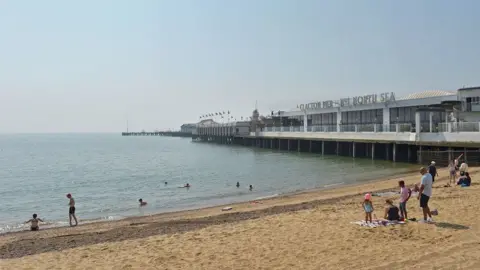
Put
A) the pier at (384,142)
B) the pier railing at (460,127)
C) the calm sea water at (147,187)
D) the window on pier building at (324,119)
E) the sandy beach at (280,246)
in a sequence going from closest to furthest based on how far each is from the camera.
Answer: the sandy beach at (280,246)
the calm sea water at (147,187)
the pier railing at (460,127)
the pier at (384,142)
the window on pier building at (324,119)

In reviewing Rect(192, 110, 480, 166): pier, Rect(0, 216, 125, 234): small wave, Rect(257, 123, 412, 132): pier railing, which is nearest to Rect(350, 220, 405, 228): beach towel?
Rect(0, 216, 125, 234): small wave

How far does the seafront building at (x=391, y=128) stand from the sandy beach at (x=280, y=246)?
21.6m

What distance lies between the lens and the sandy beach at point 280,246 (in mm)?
8508

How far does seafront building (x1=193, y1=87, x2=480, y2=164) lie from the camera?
1341 inches

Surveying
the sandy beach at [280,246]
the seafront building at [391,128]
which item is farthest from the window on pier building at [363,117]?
the sandy beach at [280,246]

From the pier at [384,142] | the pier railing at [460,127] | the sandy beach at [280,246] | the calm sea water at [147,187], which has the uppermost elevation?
the pier railing at [460,127]

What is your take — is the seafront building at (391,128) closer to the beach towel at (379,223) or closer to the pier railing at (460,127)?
the pier railing at (460,127)

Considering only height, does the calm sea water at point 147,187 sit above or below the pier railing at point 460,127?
below

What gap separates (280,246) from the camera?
10.0 meters

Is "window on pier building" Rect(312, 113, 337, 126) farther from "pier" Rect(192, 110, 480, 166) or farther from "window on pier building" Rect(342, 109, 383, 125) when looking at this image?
"pier" Rect(192, 110, 480, 166)

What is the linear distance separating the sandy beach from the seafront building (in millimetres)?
21647

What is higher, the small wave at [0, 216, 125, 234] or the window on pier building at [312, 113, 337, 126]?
the window on pier building at [312, 113, 337, 126]

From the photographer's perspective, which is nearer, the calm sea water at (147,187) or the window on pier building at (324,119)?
the calm sea water at (147,187)

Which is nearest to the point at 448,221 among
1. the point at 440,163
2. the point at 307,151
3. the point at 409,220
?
the point at 409,220
